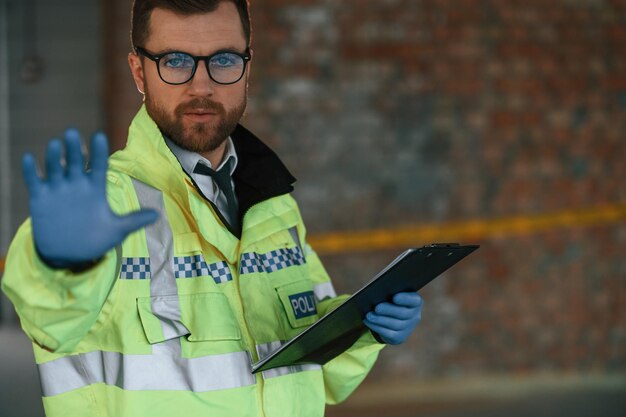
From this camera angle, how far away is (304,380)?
7.86 feet

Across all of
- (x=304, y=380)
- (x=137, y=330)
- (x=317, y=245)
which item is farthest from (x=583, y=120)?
(x=137, y=330)

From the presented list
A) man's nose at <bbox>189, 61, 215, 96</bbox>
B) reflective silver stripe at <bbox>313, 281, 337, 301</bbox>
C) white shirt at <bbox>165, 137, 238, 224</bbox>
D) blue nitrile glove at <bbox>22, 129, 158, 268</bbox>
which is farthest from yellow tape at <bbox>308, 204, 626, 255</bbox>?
blue nitrile glove at <bbox>22, 129, 158, 268</bbox>

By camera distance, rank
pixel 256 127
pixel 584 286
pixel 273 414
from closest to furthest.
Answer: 1. pixel 273 414
2. pixel 256 127
3. pixel 584 286

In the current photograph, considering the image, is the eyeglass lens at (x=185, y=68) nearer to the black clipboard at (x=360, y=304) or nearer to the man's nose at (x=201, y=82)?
the man's nose at (x=201, y=82)

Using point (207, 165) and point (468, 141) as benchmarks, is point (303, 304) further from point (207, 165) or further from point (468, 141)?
point (468, 141)

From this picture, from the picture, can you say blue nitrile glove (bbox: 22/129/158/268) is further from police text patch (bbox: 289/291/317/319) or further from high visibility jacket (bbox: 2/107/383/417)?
police text patch (bbox: 289/291/317/319)

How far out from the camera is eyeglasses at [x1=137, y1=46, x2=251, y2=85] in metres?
2.24

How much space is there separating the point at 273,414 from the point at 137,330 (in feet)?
1.21

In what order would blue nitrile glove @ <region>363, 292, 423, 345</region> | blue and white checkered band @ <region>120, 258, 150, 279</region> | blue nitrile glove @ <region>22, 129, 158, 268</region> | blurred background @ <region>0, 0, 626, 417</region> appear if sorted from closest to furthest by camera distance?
blue nitrile glove @ <region>22, 129, 158, 268</region> → blue and white checkered band @ <region>120, 258, 150, 279</region> → blue nitrile glove @ <region>363, 292, 423, 345</region> → blurred background @ <region>0, 0, 626, 417</region>

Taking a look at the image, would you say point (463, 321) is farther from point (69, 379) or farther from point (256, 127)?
point (69, 379)

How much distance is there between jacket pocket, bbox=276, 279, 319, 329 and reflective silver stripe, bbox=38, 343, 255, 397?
0.90 feet

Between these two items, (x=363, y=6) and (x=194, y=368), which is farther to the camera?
(x=363, y=6)

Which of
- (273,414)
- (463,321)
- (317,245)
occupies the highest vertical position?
(273,414)

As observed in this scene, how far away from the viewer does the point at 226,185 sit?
2400 millimetres
